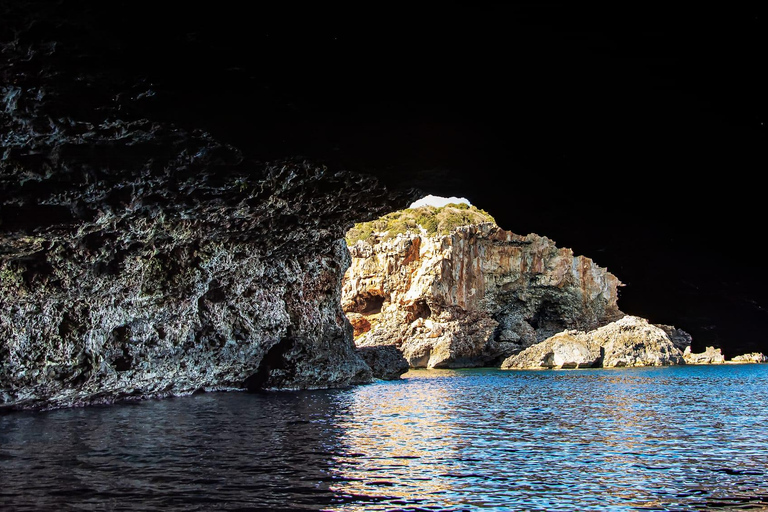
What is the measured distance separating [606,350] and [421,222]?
29.1m

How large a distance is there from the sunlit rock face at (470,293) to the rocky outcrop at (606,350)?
329 inches

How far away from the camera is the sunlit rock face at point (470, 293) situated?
265 feet

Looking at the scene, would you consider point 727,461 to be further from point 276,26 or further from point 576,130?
point 276,26

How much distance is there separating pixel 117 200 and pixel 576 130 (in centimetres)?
1356

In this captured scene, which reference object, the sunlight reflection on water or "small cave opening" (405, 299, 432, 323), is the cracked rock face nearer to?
the sunlight reflection on water

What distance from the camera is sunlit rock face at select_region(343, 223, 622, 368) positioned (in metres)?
80.9

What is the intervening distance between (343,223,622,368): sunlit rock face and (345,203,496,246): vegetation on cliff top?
153 centimetres

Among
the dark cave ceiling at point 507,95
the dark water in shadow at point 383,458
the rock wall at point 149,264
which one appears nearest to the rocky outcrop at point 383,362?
the rock wall at point 149,264

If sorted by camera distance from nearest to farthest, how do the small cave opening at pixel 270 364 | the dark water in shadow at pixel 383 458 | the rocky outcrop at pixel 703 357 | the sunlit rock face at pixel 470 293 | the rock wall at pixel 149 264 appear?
1. the dark water in shadow at pixel 383 458
2. the rock wall at pixel 149 264
3. the small cave opening at pixel 270 364
4. the sunlit rock face at pixel 470 293
5. the rocky outcrop at pixel 703 357

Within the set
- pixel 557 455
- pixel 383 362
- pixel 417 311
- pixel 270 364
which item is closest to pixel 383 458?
pixel 557 455

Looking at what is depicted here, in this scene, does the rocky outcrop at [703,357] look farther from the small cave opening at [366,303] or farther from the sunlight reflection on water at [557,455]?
the sunlight reflection on water at [557,455]

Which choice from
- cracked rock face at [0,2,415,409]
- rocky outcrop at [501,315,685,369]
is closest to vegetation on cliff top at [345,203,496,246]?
rocky outcrop at [501,315,685,369]

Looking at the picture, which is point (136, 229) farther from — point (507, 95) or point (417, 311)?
point (417, 311)

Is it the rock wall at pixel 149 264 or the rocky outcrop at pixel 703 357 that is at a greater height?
the rock wall at pixel 149 264
